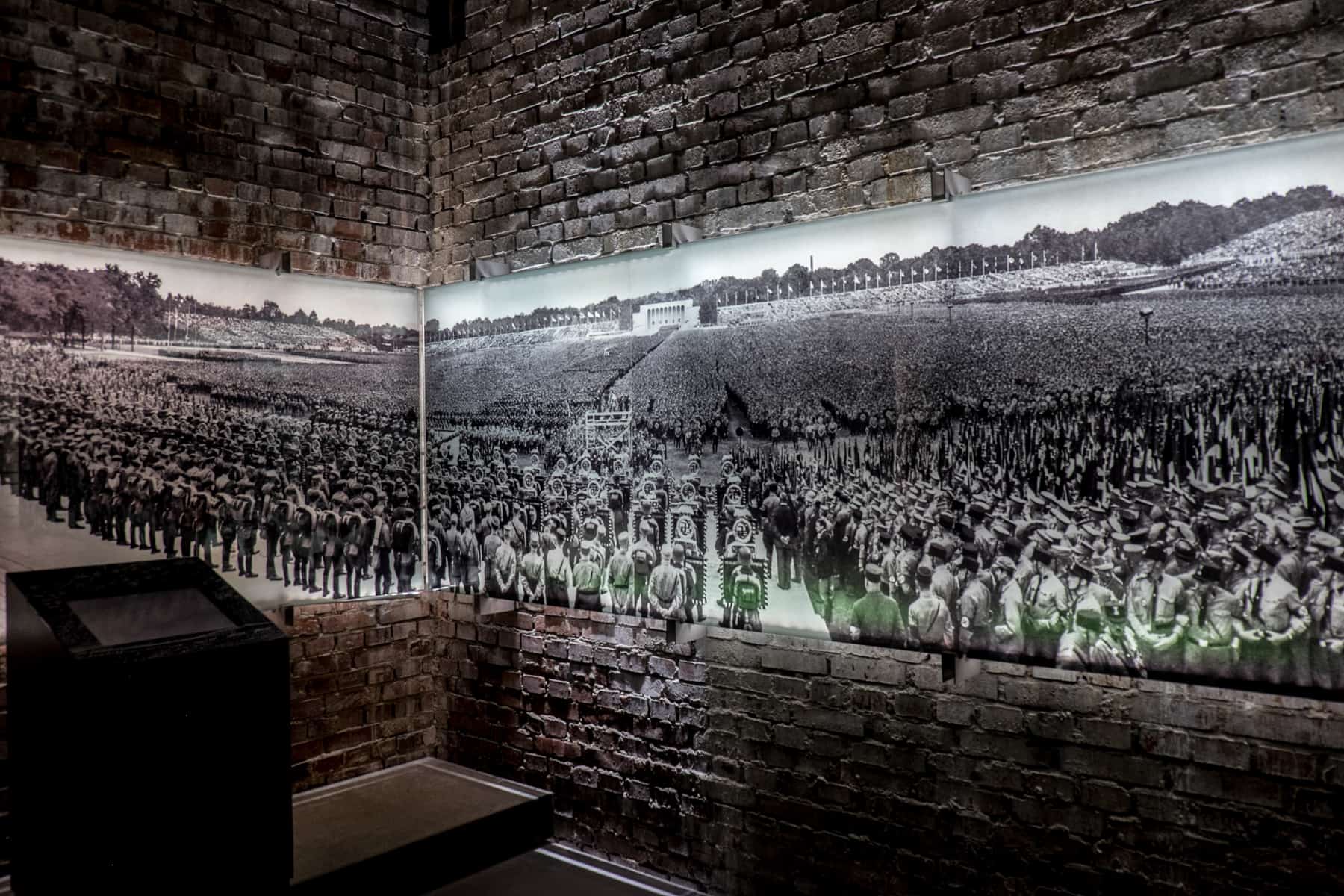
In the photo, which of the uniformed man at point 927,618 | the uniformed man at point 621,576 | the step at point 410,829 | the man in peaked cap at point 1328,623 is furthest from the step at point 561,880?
the man in peaked cap at point 1328,623

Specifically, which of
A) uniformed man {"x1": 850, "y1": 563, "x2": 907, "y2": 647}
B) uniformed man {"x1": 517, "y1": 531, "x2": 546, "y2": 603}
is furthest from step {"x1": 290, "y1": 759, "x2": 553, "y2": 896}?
uniformed man {"x1": 850, "y1": 563, "x2": 907, "y2": 647}

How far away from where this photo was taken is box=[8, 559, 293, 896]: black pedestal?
233 centimetres

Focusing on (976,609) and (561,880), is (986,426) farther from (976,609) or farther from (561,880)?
(561,880)

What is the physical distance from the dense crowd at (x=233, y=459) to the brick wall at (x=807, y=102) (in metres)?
0.83

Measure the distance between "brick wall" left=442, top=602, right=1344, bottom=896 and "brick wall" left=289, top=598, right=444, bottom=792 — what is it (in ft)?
0.93

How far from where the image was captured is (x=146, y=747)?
237 centimetres

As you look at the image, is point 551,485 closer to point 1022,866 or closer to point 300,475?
point 300,475

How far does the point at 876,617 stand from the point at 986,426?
682 millimetres

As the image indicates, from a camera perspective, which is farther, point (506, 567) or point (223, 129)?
point (506, 567)

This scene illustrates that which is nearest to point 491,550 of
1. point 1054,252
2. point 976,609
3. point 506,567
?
point 506,567

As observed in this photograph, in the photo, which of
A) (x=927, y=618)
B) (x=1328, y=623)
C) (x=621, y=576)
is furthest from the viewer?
(x=621, y=576)

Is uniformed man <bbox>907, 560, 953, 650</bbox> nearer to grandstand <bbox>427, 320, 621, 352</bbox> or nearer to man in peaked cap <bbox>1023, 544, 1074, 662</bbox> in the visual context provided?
man in peaked cap <bbox>1023, 544, 1074, 662</bbox>

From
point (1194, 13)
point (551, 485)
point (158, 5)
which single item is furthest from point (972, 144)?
point (158, 5)

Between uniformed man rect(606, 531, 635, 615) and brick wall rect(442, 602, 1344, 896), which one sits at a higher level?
uniformed man rect(606, 531, 635, 615)
